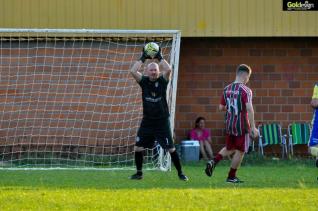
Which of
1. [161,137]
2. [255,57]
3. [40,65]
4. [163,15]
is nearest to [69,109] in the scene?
[40,65]

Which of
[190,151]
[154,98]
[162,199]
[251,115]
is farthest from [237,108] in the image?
[190,151]

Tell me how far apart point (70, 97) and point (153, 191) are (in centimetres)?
864

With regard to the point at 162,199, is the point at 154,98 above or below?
above

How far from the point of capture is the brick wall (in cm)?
2192

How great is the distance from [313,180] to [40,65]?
7.98 meters

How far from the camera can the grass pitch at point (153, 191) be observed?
10.2 meters

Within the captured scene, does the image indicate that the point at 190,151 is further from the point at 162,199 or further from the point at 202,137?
the point at 162,199

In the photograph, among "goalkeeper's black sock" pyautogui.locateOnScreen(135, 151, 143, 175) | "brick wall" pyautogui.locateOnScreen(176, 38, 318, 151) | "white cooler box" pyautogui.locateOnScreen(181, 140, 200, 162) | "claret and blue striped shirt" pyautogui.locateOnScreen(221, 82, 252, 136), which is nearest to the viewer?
"claret and blue striped shirt" pyautogui.locateOnScreen(221, 82, 252, 136)

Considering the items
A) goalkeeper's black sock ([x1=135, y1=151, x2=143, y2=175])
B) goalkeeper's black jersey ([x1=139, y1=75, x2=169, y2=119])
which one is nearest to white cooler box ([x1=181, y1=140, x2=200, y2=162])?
goalkeeper's black sock ([x1=135, y1=151, x2=143, y2=175])

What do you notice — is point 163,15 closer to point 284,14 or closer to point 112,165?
point 284,14

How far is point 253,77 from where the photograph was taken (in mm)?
22094

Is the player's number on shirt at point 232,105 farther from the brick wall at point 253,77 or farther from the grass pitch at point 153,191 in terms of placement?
the brick wall at point 253,77

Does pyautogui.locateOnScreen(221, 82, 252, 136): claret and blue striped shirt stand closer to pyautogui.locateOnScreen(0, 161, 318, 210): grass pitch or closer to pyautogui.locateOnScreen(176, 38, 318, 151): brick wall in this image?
pyautogui.locateOnScreen(0, 161, 318, 210): grass pitch

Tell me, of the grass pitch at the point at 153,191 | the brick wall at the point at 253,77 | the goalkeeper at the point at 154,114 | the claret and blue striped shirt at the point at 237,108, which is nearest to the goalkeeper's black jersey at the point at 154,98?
the goalkeeper at the point at 154,114
